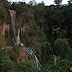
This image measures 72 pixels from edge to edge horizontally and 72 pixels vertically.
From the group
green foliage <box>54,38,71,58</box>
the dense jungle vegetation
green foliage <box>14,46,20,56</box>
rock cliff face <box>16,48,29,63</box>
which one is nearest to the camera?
green foliage <box>14,46,20,56</box>

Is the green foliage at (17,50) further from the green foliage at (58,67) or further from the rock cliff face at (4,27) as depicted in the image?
the green foliage at (58,67)

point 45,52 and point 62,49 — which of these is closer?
point 62,49

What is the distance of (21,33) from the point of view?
679 inches

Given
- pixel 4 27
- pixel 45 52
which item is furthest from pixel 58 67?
pixel 45 52

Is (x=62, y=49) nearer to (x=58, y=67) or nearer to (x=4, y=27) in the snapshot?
(x=4, y=27)

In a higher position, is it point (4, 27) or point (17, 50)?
point (4, 27)

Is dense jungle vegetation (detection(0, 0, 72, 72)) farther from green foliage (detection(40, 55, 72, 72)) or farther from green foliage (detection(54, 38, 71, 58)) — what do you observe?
green foliage (detection(40, 55, 72, 72))

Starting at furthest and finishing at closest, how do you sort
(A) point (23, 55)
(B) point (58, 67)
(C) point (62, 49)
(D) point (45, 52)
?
1. (D) point (45, 52)
2. (C) point (62, 49)
3. (A) point (23, 55)
4. (B) point (58, 67)

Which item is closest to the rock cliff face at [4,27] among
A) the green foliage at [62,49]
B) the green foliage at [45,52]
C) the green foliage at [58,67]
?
the green foliage at [45,52]

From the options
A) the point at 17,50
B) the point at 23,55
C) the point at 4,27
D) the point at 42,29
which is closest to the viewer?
the point at 17,50

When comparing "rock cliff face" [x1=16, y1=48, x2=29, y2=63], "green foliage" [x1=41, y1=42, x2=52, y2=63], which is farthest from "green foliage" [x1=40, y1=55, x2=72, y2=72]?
"green foliage" [x1=41, y1=42, x2=52, y2=63]

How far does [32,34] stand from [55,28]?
18.5 feet

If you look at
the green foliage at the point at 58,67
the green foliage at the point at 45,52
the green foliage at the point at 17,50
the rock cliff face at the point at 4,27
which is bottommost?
the green foliage at the point at 45,52

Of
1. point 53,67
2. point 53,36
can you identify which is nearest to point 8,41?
point 53,36
